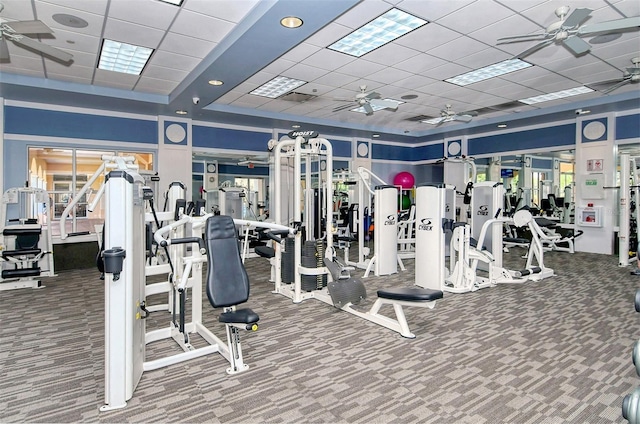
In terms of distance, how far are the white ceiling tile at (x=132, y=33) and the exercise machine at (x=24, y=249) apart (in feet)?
8.99

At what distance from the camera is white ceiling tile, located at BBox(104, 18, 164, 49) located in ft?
13.6

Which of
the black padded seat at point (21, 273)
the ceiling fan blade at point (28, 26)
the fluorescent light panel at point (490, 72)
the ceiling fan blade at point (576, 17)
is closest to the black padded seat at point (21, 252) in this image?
the black padded seat at point (21, 273)

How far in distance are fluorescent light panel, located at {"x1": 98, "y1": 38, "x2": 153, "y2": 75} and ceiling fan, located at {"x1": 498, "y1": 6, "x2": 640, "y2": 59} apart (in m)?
4.45

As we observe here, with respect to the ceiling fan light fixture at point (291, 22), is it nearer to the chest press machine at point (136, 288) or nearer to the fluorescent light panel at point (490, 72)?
the chest press machine at point (136, 288)

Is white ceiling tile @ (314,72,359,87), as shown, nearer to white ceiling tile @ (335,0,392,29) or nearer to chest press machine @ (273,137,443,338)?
chest press machine @ (273,137,443,338)

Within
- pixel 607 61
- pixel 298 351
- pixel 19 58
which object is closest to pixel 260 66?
pixel 19 58

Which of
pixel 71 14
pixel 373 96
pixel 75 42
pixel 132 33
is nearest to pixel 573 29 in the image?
pixel 373 96

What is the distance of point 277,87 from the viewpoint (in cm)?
647

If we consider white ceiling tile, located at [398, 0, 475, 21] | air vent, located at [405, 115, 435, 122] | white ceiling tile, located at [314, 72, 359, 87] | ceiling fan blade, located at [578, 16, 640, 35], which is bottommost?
ceiling fan blade, located at [578, 16, 640, 35]

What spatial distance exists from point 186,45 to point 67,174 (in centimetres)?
465

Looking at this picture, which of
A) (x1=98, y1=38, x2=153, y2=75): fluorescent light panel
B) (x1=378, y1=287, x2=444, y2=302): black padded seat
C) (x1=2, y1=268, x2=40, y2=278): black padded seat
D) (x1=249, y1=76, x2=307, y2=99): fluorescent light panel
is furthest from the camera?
(x1=249, y1=76, x2=307, y2=99): fluorescent light panel

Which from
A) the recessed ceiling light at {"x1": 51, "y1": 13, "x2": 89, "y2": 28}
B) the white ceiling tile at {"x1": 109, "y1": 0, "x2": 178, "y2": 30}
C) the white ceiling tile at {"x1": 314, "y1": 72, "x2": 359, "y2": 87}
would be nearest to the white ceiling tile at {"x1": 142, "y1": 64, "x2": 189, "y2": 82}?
the recessed ceiling light at {"x1": 51, "y1": 13, "x2": 89, "y2": 28}

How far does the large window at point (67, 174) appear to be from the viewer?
714 centimetres

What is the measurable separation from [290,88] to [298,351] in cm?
478
